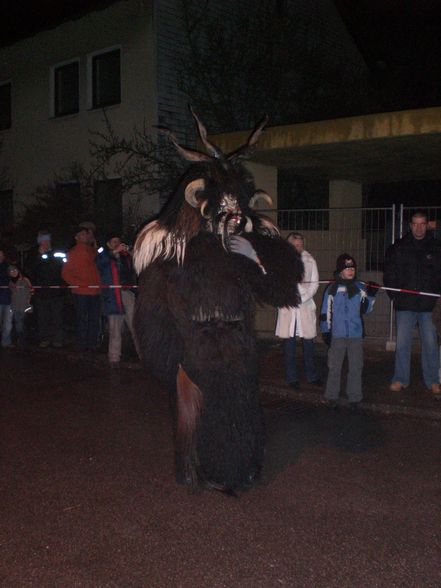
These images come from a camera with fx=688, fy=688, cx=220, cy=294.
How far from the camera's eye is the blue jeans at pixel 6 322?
12.3 metres

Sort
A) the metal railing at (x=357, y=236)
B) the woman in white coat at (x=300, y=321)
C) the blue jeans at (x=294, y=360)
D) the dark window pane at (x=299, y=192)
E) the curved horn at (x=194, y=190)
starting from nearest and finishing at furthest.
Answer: the curved horn at (x=194, y=190) → the woman in white coat at (x=300, y=321) → the blue jeans at (x=294, y=360) → the metal railing at (x=357, y=236) → the dark window pane at (x=299, y=192)

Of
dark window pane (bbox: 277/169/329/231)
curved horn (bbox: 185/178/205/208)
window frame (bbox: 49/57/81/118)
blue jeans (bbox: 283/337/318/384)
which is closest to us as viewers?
curved horn (bbox: 185/178/205/208)

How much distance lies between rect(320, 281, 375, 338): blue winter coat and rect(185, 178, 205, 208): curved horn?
10.6 feet

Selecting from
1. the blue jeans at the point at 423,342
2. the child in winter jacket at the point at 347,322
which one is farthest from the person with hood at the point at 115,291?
the blue jeans at the point at 423,342

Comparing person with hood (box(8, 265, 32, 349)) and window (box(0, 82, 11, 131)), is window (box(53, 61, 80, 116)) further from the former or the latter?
person with hood (box(8, 265, 32, 349))

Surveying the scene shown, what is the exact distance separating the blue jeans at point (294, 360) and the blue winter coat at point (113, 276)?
9.86 feet

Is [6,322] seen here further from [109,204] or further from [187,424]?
[187,424]

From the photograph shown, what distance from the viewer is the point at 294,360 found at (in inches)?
330

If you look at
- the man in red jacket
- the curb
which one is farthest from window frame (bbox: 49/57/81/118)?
the curb

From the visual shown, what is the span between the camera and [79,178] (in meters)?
17.4

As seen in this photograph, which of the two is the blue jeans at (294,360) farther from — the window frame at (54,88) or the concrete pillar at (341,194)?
the window frame at (54,88)

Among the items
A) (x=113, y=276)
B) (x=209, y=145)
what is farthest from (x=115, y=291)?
(x=209, y=145)

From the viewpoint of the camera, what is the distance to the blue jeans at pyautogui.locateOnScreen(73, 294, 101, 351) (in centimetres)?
1134

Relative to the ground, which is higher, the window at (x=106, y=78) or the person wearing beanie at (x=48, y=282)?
the window at (x=106, y=78)
